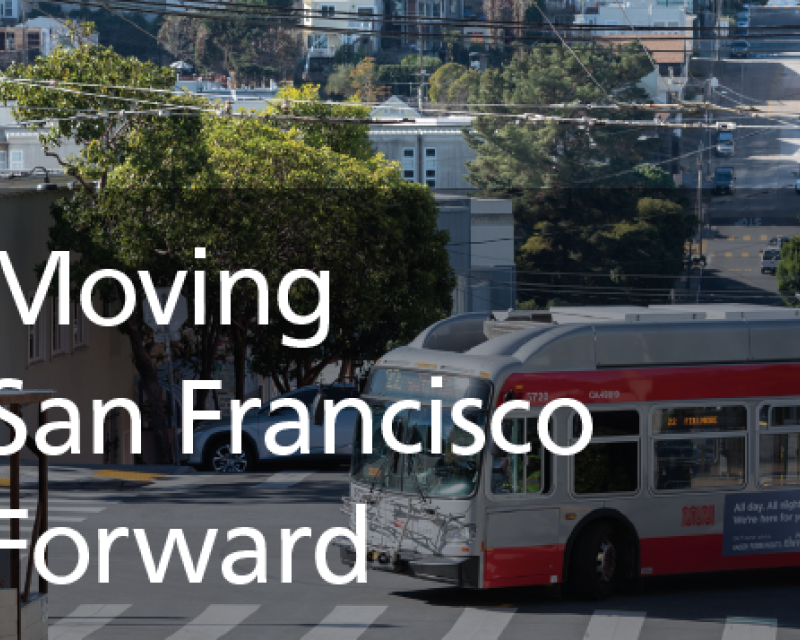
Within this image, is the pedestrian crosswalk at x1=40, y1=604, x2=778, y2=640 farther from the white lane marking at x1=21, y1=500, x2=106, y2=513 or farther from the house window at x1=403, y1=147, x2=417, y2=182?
the house window at x1=403, y1=147, x2=417, y2=182

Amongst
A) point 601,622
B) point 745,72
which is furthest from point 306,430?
point 745,72

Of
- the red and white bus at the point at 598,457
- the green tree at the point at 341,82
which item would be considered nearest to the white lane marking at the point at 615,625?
the red and white bus at the point at 598,457

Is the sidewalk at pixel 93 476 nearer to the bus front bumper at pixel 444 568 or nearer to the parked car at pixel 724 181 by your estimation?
the bus front bumper at pixel 444 568

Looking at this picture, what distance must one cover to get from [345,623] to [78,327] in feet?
64.2

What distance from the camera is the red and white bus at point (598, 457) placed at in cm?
1309

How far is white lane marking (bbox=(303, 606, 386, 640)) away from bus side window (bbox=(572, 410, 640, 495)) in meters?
2.37

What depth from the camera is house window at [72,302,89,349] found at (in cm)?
3041

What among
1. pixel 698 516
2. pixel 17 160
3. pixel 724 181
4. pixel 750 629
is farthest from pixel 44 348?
pixel 724 181

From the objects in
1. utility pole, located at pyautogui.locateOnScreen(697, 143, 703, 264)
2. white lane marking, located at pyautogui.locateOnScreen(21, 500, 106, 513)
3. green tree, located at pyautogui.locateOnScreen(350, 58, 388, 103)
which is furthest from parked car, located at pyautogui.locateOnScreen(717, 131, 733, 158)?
white lane marking, located at pyautogui.locateOnScreen(21, 500, 106, 513)

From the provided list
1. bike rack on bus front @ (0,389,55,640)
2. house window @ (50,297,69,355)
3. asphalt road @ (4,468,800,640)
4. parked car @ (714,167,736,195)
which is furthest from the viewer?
Result: parked car @ (714,167,736,195)

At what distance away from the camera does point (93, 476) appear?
2161 centimetres

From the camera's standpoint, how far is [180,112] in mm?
28062

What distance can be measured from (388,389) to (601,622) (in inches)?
127

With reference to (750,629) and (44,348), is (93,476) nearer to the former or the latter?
(44,348)
